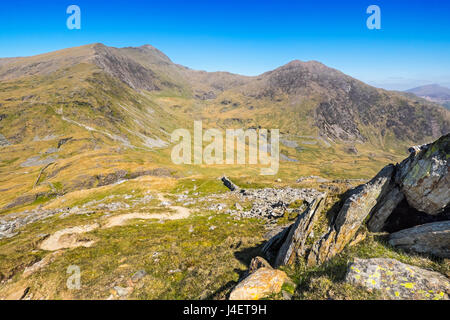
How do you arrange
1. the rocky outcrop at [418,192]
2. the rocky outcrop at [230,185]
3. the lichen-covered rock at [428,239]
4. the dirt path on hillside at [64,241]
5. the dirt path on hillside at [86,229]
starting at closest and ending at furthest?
1. the lichen-covered rock at [428,239]
2. the rocky outcrop at [418,192]
3. the dirt path on hillside at [64,241]
4. the dirt path on hillside at [86,229]
5. the rocky outcrop at [230,185]

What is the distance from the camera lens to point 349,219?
1644 cm

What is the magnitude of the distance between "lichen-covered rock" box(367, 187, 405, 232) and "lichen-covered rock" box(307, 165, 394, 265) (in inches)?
17.6

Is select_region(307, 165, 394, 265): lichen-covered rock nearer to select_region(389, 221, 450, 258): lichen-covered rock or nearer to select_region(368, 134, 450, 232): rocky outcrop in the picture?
select_region(368, 134, 450, 232): rocky outcrop

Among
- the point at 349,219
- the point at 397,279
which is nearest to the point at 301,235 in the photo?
the point at 349,219

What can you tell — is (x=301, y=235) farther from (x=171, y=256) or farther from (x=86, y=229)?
(x=86, y=229)

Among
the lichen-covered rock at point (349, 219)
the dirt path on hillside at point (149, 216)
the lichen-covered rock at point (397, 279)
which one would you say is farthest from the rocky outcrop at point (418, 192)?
the dirt path on hillside at point (149, 216)

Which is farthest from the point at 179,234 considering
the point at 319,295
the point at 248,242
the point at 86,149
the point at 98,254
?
the point at 86,149

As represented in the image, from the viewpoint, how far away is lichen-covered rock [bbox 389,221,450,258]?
497 inches

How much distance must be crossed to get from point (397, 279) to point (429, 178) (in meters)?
8.32

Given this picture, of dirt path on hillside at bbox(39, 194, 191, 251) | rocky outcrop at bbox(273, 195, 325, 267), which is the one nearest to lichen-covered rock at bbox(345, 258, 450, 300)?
rocky outcrop at bbox(273, 195, 325, 267)

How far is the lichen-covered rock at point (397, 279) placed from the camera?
10.1 meters

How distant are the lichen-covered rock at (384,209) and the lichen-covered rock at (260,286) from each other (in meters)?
9.32

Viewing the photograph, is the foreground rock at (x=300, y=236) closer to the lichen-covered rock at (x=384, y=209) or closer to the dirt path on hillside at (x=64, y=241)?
the lichen-covered rock at (x=384, y=209)

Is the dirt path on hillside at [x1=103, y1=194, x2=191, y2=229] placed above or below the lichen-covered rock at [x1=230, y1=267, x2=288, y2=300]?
below
